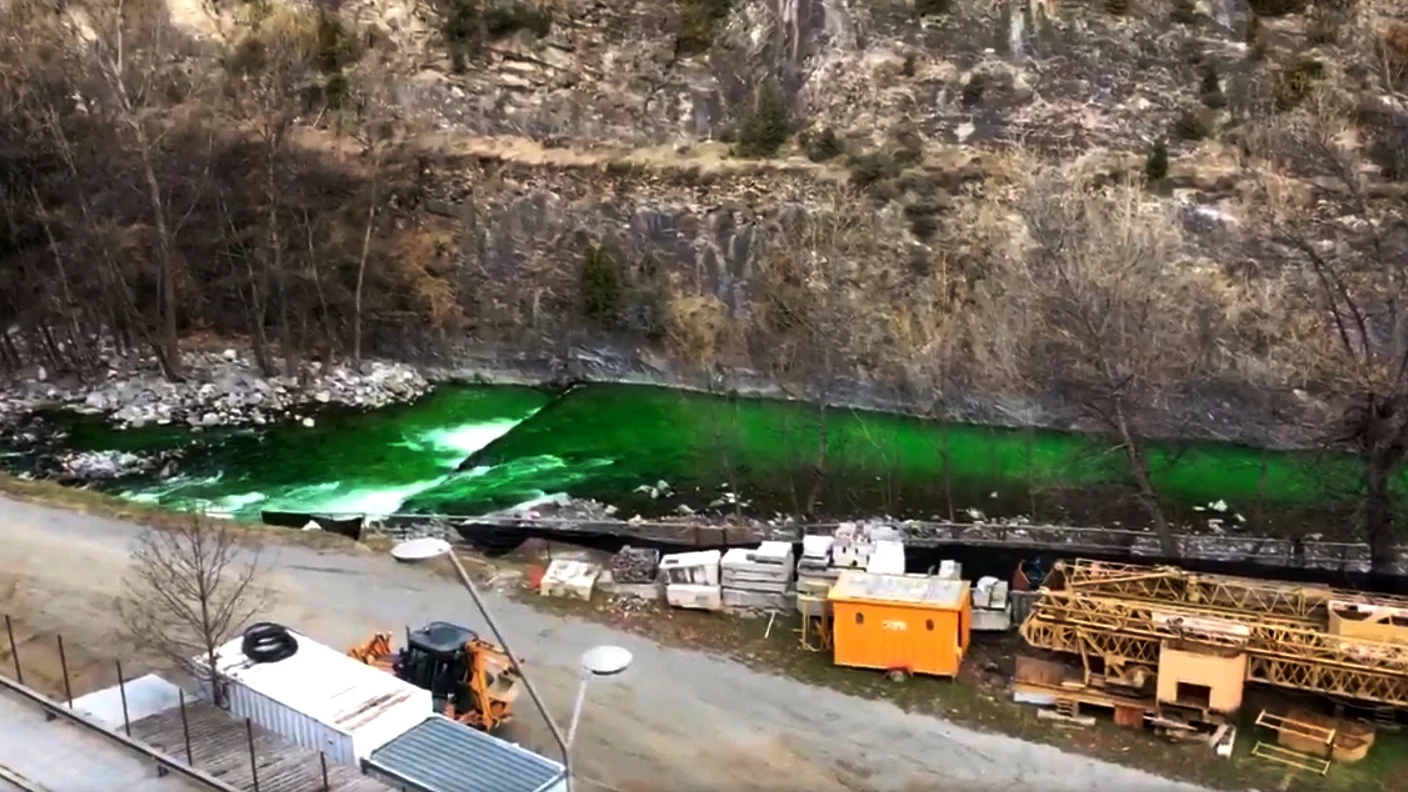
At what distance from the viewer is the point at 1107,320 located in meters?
21.4

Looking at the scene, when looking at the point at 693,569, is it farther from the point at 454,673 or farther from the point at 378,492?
the point at 378,492

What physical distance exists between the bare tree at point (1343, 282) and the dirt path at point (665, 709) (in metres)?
7.11

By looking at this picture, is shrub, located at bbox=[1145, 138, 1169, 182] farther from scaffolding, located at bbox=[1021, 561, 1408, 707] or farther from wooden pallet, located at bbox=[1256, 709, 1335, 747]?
wooden pallet, located at bbox=[1256, 709, 1335, 747]

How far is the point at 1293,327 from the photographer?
29016mm

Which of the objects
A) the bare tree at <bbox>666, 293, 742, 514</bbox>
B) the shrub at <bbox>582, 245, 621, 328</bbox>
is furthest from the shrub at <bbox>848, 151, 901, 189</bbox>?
the shrub at <bbox>582, 245, 621, 328</bbox>

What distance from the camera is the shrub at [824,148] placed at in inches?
1575

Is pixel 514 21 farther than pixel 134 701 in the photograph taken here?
Yes

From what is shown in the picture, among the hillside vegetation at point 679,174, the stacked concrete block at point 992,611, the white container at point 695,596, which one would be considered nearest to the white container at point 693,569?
the white container at point 695,596

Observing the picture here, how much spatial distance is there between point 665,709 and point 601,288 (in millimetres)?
23943

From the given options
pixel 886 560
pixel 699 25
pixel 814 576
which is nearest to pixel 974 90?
pixel 699 25

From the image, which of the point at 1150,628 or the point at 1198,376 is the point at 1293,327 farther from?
the point at 1150,628

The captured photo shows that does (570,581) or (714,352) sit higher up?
(714,352)

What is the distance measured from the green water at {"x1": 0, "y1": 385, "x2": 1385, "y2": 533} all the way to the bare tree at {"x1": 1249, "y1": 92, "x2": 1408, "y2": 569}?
3.16m

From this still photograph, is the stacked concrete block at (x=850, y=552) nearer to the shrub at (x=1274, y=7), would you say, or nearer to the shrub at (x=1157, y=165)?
the shrub at (x=1157, y=165)
